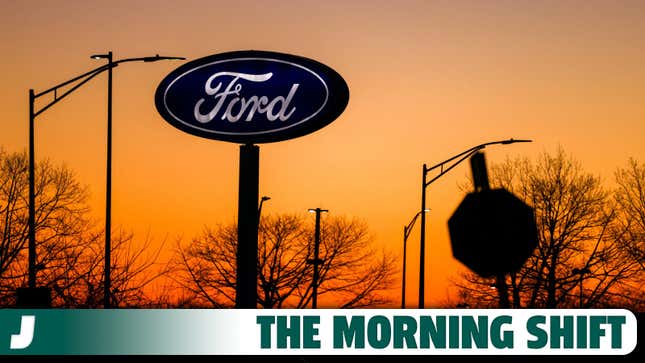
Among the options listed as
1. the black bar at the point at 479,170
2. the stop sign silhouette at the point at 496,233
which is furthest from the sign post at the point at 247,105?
the black bar at the point at 479,170

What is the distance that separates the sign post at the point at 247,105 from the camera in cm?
2180

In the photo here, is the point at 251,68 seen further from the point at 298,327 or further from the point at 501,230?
the point at 501,230

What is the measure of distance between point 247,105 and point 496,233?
1057 cm

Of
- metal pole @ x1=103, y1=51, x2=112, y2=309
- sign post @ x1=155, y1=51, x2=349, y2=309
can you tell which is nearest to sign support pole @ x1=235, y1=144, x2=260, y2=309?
sign post @ x1=155, y1=51, x2=349, y2=309

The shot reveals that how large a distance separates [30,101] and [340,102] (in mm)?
11206

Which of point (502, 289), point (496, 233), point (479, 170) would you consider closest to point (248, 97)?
point (496, 233)

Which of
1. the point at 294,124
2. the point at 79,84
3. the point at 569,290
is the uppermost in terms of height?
A: the point at 79,84

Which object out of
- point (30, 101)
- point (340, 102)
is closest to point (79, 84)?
point (30, 101)

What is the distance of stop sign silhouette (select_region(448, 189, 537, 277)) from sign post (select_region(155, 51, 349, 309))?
848 centimetres

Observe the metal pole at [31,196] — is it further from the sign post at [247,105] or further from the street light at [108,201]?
the sign post at [247,105]

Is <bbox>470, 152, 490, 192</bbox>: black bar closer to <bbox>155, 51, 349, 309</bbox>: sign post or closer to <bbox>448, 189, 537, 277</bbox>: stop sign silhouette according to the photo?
<bbox>448, 189, 537, 277</bbox>: stop sign silhouette

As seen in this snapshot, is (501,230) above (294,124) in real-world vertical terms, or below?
below

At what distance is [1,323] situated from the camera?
19.2 metres

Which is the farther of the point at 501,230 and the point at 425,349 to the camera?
the point at 425,349
